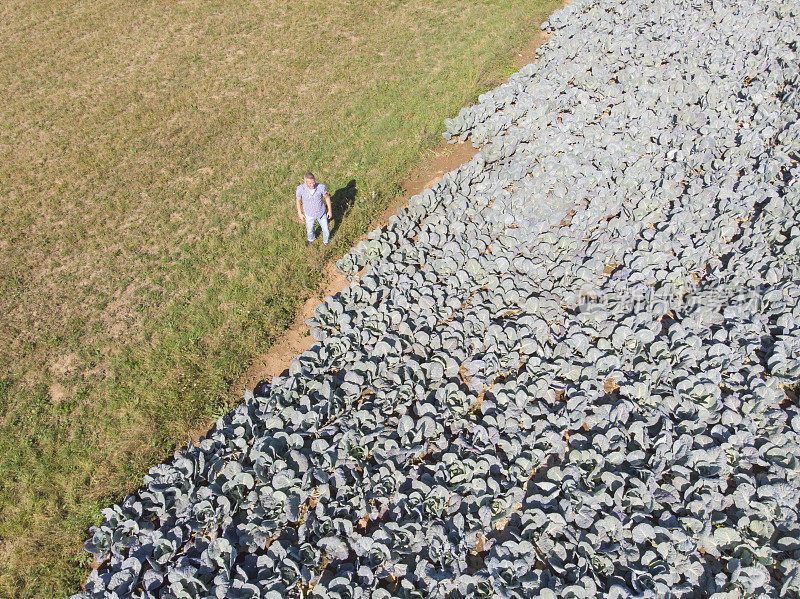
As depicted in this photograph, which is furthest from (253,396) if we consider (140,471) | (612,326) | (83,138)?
(83,138)

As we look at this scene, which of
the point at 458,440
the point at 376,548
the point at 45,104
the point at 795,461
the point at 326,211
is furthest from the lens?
the point at 45,104

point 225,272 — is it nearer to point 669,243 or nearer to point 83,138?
point 83,138

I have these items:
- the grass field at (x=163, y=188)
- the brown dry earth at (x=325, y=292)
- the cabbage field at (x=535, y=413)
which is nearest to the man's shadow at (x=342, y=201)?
the grass field at (x=163, y=188)

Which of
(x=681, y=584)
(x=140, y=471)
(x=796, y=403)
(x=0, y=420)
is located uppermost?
(x=0, y=420)

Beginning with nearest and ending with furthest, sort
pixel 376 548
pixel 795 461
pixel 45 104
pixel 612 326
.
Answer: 1. pixel 376 548
2. pixel 795 461
3. pixel 612 326
4. pixel 45 104

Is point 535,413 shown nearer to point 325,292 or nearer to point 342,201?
point 325,292

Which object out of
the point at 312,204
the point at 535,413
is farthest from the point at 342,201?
the point at 535,413
